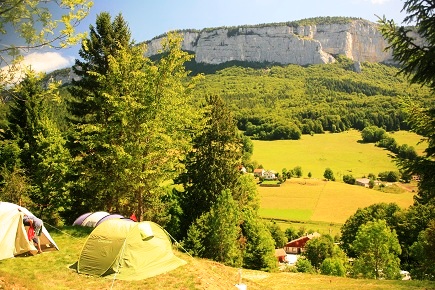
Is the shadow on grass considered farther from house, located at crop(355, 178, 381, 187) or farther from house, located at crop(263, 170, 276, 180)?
house, located at crop(355, 178, 381, 187)

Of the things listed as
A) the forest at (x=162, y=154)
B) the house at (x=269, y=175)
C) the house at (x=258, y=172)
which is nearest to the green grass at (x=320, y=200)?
the house at (x=269, y=175)

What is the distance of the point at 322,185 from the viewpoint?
297ft

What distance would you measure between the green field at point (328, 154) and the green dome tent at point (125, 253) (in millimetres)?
91290

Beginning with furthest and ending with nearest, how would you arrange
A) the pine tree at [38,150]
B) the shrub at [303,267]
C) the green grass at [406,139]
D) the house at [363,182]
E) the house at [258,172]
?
the green grass at [406,139], the house at [258,172], the house at [363,182], the shrub at [303,267], the pine tree at [38,150]

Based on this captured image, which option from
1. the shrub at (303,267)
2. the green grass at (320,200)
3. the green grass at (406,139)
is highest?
the green grass at (406,139)

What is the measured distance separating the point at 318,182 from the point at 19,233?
8747 centimetres

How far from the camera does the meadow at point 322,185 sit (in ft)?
234

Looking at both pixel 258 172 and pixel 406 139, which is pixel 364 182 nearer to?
pixel 258 172

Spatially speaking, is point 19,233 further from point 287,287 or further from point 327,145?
point 327,145

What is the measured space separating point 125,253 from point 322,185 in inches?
3328

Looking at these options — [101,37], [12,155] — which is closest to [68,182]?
[12,155]

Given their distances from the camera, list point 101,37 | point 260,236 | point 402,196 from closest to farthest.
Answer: point 101,37
point 260,236
point 402,196

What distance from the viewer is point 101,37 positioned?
22234 mm

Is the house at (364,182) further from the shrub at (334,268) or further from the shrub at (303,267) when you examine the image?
the shrub at (334,268)
